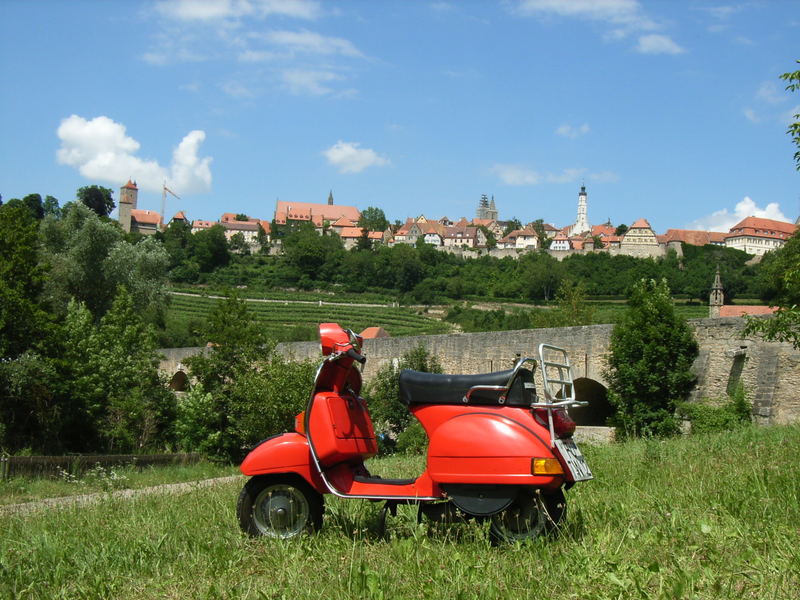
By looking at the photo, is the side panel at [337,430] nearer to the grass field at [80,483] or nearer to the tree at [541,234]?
the grass field at [80,483]

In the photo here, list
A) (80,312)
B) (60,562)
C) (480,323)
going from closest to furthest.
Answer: (60,562) < (80,312) < (480,323)

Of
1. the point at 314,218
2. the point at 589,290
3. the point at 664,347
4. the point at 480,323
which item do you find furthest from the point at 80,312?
the point at 314,218

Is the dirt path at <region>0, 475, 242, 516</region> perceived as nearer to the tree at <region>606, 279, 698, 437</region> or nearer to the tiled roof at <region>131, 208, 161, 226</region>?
the tree at <region>606, 279, 698, 437</region>

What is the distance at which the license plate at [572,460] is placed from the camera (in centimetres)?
450

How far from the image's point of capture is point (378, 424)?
2336 cm

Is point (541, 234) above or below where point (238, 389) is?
above

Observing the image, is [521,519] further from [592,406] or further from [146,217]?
[146,217]

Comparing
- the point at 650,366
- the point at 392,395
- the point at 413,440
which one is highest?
the point at 650,366

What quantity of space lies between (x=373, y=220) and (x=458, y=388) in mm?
184936

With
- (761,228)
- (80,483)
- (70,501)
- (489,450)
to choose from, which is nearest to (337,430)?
(489,450)

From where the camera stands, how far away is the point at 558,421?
15.8 feet

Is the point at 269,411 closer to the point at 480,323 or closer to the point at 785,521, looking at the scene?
the point at 785,521

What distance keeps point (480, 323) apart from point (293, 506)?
6879 centimetres

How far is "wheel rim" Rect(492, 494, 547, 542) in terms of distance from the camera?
4598mm
